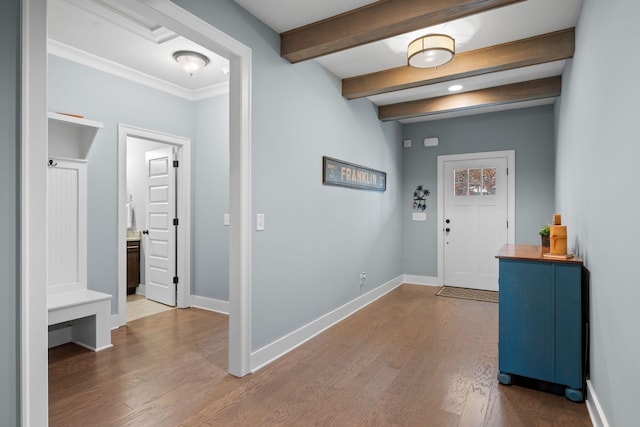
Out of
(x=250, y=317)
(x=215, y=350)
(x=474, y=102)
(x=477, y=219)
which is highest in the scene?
(x=474, y=102)

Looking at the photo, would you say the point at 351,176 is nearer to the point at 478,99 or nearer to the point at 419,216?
the point at 478,99

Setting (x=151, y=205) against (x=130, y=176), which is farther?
(x=130, y=176)

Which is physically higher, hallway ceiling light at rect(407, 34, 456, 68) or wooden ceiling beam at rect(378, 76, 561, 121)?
wooden ceiling beam at rect(378, 76, 561, 121)

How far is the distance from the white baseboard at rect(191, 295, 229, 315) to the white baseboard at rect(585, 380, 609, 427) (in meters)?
3.46

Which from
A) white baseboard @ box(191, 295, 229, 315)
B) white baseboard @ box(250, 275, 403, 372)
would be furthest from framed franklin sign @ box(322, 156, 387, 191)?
white baseboard @ box(191, 295, 229, 315)

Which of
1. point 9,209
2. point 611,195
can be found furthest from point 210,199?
point 611,195

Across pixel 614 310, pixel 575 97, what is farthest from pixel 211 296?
pixel 575 97

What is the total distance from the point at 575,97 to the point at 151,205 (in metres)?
4.90

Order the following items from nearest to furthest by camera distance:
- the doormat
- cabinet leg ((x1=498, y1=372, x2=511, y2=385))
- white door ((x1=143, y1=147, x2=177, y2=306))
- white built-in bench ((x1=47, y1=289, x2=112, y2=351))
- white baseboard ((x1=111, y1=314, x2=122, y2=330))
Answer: cabinet leg ((x1=498, y1=372, x2=511, y2=385)) < white built-in bench ((x1=47, y1=289, x2=112, y2=351)) < white baseboard ((x1=111, y1=314, x2=122, y2=330)) < white door ((x1=143, y1=147, x2=177, y2=306)) < the doormat

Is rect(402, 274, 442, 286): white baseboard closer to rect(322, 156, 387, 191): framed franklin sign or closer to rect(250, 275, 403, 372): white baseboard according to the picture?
rect(250, 275, 403, 372): white baseboard

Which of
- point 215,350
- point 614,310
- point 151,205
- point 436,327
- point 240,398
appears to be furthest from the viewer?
point 151,205

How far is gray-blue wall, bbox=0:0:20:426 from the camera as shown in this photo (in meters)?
1.40

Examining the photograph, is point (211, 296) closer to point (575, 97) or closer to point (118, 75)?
point (118, 75)

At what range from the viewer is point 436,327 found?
3672mm
